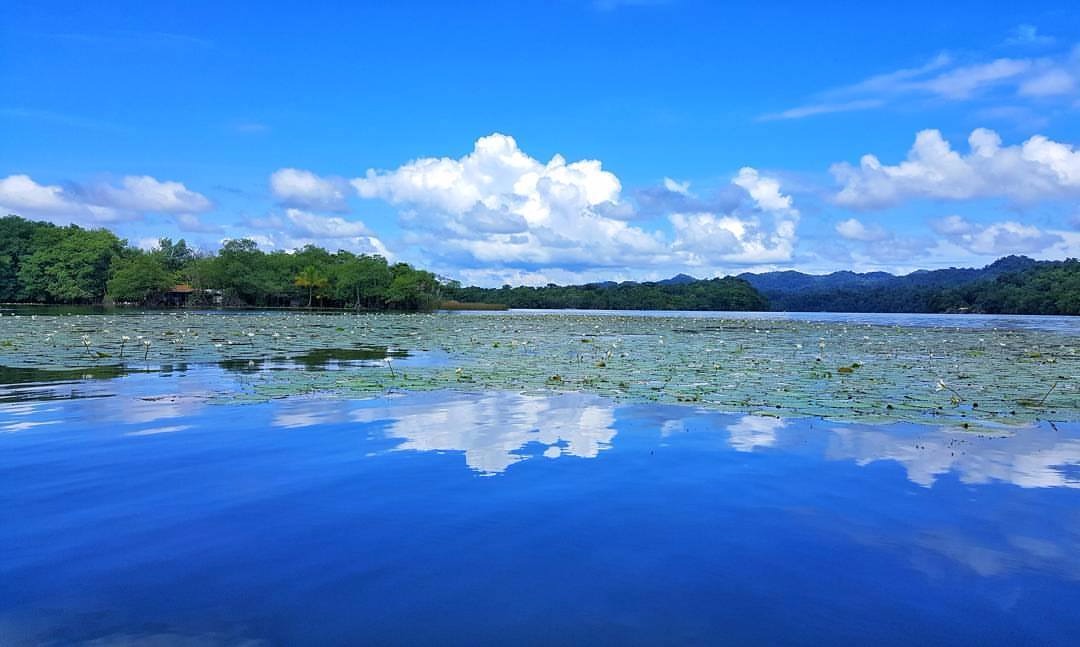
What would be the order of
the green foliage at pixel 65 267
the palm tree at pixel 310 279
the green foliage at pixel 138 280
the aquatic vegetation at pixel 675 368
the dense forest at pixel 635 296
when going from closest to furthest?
1. the aquatic vegetation at pixel 675 368
2. the green foliage at pixel 138 280
3. the green foliage at pixel 65 267
4. the palm tree at pixel 310 279
5. the dense forest at pixel 635 296

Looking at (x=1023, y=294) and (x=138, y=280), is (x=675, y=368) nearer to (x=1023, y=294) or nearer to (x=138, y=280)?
(x=138, y=280)

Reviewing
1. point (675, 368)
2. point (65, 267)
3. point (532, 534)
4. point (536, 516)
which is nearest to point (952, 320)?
point (675, 368)

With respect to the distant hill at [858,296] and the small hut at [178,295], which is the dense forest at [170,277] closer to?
the small hut at [178,295]

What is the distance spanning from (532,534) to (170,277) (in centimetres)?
9251

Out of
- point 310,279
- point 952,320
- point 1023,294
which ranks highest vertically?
point 310,279

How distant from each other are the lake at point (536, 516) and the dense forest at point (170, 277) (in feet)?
261

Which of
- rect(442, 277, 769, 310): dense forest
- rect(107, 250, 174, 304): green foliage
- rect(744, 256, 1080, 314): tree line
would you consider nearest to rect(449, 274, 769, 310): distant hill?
rect(442, 277, 769, 310): dense forest

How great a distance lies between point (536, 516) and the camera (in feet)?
16.5

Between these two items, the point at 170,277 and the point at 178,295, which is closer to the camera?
the point at 170,277

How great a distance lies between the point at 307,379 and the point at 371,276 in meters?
78.4

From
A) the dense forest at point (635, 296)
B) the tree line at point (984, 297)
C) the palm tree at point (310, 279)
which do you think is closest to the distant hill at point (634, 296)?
the dense forest at point (635, 296)

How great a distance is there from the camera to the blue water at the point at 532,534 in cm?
341

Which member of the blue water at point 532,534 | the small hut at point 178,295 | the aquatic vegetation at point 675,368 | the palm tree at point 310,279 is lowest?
the blue water at point 532,534

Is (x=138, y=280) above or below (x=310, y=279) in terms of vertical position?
below
